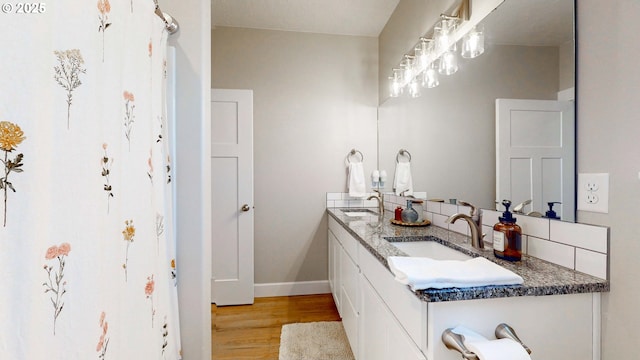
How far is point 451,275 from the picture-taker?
828 mm

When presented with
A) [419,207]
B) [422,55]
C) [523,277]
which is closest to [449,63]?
[422,55]

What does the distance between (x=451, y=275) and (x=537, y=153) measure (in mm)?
689

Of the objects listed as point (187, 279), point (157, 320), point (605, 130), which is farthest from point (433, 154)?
point (157, 320)

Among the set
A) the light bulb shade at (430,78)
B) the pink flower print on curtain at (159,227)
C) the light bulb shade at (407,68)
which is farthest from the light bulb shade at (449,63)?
the pink flower print on curtain at (159,227)

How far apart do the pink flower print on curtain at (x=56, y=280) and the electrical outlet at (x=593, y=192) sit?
1.45 m

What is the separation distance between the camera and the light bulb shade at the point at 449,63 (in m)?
1.64

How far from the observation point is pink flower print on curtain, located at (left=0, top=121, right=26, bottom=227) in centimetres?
51

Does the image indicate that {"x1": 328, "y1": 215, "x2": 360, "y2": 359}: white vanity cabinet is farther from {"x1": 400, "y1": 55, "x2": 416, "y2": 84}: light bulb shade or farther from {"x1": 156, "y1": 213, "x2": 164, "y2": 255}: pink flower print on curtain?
{"x1": 400, "y1": 55, "x2": 416, "y2": 84}: light bulb shade

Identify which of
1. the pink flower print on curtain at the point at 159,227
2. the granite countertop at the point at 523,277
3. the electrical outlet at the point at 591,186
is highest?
the electrical outlet at the point at 591,186

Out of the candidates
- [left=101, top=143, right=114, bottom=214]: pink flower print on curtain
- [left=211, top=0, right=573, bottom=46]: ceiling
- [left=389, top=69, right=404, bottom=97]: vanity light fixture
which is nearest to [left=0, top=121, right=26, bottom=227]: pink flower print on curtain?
[left=101, top=143, right=114, bottom=214]: pink flower print on curtain

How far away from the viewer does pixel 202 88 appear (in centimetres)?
115

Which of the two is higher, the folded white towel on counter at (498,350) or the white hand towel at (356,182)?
the white hand towel at (356,182)

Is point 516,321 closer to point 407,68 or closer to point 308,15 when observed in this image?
point 407,68

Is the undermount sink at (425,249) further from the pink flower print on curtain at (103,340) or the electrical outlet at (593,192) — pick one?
the pink flower print on curtain at (103,340)
